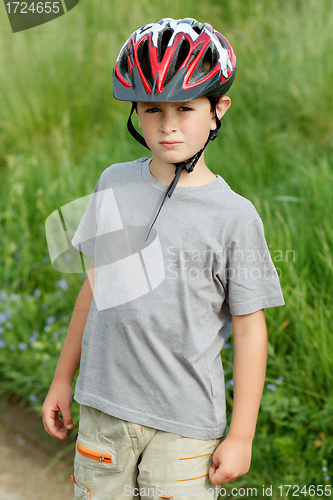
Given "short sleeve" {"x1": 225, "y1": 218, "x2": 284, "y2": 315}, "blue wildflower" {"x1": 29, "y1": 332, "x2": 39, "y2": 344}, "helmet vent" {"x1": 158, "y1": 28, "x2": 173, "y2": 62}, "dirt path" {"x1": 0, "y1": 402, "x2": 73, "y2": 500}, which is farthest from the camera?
"blue wildflower" {"x1": 29, "y1": 332, "x2": 39, "y2": 344}

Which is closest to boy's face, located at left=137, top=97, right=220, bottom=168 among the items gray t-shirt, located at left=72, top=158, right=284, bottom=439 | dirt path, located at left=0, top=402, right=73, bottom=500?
gray t-shirt, located at left=72, top=158, right=284, bottom=439

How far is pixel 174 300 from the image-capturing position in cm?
177

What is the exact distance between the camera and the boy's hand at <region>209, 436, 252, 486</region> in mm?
1771

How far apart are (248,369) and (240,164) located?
2.50 meters

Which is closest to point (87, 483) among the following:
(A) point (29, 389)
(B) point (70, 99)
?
(A) point (29, 389)

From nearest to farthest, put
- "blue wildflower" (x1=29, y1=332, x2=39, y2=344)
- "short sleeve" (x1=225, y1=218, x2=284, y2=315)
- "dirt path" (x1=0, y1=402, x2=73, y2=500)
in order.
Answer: "short sleeve" (x1=225, y1=218, x2=284, y2=315), "dirt path" (x1=0, y1=402, x2=73, y2=500), "blue wildflower" (x1=29, y1=332, x2=39, y2=344)

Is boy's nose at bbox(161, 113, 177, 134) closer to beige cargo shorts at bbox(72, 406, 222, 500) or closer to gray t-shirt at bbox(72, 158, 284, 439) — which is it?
gray t-shirt at bbox(72, 158, 284, 439)

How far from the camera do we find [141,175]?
1878 mm

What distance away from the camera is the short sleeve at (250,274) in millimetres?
1718

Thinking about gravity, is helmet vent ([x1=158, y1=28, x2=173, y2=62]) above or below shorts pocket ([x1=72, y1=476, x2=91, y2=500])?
above

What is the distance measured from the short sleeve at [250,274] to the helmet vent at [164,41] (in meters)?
0.60

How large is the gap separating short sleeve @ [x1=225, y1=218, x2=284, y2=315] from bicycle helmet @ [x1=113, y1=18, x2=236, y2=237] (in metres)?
0.26

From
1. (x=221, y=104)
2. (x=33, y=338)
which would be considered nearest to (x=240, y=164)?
(x=33, y=338)

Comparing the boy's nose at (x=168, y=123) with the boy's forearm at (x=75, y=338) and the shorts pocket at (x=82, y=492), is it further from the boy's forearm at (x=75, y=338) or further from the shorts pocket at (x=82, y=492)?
→ the shorts pocket at (x=82, y=492)
